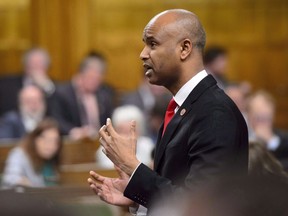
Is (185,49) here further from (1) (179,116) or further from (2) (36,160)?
(2) (36,160)

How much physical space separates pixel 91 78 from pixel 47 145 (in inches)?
94.6

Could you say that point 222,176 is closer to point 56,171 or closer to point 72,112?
point 56,171

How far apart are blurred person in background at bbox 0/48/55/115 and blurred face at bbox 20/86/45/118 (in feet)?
2.30

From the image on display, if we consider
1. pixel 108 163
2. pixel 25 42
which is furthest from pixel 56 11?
pixel 108 163

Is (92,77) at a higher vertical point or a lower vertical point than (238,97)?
higher

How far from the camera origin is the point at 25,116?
7.84 meters

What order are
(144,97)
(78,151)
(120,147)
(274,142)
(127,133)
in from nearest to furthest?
(120,147) < (127,133) < (274,142) < (78,151) < (144,97)

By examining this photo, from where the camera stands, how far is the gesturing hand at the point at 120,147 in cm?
255

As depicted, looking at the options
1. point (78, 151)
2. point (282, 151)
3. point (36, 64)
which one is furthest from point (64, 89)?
point (282, 151)

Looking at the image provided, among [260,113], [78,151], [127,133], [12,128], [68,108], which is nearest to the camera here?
[127,133]

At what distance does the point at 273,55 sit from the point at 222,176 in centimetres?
925

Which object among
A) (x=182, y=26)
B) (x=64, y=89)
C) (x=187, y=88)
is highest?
(x=64, y=89)

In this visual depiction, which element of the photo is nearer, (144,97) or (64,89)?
(64,89)

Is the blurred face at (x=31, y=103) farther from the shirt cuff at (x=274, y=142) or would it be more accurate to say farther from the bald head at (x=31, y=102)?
the shirt cuff at (x=274, y=142)
